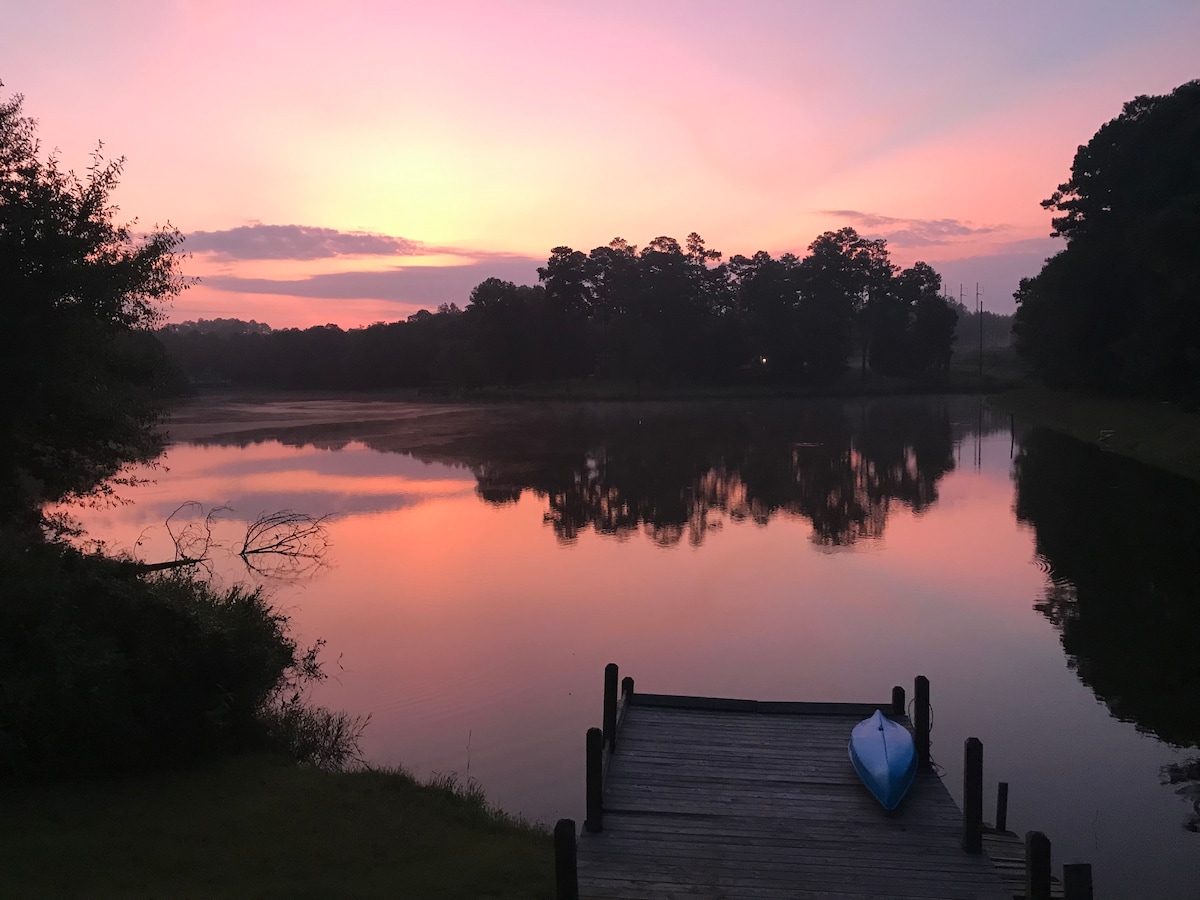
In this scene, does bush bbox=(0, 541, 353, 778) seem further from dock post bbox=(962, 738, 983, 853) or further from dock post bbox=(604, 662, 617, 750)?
dock post bbox=(962, 738, 983, 853)

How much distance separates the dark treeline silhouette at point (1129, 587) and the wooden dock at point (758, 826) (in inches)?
148

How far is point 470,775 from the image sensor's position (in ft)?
39.1

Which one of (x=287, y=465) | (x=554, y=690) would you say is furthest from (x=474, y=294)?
(x=554, y=690)

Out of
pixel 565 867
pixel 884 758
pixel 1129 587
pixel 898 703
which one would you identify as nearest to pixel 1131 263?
pixel 1129 587

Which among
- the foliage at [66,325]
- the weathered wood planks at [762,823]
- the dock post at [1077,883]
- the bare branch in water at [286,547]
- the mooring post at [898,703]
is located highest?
the foliage at [66,325]

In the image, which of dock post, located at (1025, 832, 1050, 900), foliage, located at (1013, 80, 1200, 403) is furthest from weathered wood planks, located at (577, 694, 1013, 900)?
foliage, located at (1013, 80, 1200, 403)

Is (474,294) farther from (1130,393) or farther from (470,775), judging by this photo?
(470,775)

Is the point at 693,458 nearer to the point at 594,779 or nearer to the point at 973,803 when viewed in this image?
the point at 594,779

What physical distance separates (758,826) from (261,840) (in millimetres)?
4466

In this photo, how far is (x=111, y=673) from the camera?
9.56m

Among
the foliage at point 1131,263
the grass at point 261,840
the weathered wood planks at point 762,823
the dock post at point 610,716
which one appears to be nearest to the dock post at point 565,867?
the weathered wood planks at point 762,823

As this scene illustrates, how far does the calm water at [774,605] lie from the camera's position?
39.7ft

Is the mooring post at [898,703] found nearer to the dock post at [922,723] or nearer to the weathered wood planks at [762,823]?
the weathered wood planks at [762,823]

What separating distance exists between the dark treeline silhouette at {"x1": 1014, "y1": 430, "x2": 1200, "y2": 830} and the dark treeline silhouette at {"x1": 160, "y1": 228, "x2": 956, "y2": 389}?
68510 mm
